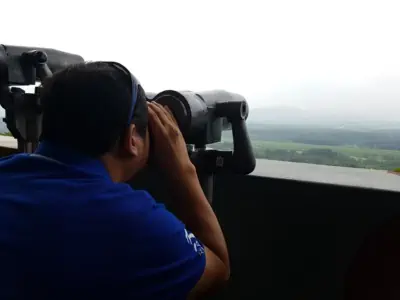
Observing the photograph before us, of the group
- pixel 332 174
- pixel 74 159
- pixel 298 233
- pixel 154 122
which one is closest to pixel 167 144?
pixel 154 122

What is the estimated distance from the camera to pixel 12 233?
0.68 m

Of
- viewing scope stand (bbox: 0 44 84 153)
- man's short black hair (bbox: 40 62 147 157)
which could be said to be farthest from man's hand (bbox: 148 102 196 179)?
viewing scope stand (bbox: 0 44 84 153)

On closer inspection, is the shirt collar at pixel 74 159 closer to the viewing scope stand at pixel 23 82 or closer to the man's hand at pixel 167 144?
the man's hand at pixel 167 144

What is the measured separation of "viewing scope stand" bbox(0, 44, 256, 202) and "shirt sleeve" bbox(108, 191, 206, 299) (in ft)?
0.87

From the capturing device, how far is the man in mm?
669

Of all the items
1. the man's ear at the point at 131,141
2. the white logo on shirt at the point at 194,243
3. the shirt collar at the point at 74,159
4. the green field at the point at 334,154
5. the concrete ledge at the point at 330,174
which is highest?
the man's ear at the point at 131,141

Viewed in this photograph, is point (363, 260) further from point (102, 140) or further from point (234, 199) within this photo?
point (102, 140)

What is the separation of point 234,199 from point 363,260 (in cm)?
37

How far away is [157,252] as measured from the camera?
2.31 ft

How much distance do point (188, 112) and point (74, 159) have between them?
0.90ft

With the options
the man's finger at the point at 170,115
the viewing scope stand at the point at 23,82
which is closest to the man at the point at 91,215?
the man's finger at the point at 170,115

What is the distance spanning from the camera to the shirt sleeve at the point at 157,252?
691 mm

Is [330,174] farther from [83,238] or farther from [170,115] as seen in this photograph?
[83,238]

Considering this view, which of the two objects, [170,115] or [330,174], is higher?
[170,115]
